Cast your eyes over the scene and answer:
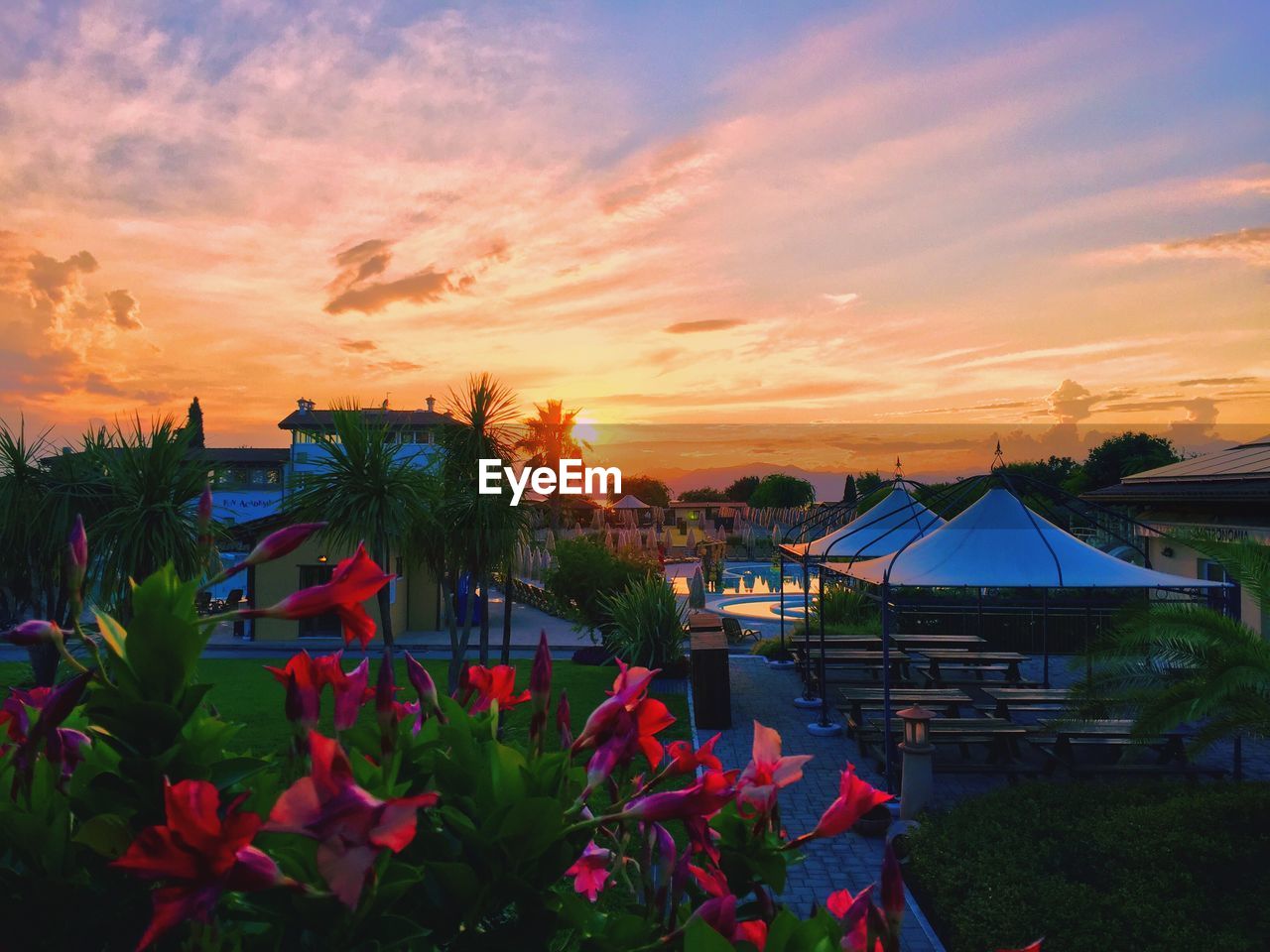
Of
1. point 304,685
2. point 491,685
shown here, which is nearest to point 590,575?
point 491,685

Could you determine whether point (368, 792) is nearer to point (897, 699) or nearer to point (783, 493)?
point (897, 699)

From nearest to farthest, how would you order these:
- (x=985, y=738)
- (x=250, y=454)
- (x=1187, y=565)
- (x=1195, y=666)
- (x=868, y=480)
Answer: (x=1195, y=666) < (x=985, y=738) < (x=1187, y=565) < (x=250, y=454) < (x=868, y=480)

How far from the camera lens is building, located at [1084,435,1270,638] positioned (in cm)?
1438

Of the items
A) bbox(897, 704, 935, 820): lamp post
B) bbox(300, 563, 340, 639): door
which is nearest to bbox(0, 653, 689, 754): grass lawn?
bbox(300, 563, 340, 639): door

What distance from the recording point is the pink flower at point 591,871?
171 cm

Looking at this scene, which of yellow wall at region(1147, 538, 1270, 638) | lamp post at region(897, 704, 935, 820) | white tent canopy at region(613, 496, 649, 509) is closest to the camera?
lamp post at region(897, 704, 935, 820)

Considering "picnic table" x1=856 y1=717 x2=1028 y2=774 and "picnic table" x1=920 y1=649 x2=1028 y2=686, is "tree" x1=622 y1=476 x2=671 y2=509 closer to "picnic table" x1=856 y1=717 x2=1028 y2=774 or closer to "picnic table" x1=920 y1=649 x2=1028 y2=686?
"picnic table" x1=920 y1=649 x2=1028 y2=686

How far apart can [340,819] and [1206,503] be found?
1846 centimetres

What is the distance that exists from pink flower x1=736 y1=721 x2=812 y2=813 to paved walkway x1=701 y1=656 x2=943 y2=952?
123 centimetres

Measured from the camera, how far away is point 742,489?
105500 mm

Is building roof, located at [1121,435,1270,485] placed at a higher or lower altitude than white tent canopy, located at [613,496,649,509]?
higher

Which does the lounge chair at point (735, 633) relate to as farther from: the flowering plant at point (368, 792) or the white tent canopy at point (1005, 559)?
the flowering plant at point (368, 792)

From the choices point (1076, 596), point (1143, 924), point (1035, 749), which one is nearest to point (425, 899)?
point (1143, 924)

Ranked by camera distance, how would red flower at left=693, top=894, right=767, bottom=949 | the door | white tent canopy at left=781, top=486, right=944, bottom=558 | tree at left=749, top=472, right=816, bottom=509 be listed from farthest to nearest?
tree at left=749, top=472, right=816, bottom=509, the door, white tent canopy at left=781, top=486, right=944, bottom=558, red flower at left=693, top=894, right=767, bottom=949
